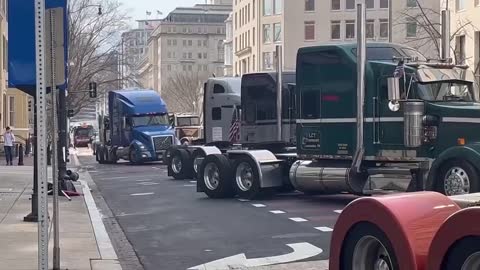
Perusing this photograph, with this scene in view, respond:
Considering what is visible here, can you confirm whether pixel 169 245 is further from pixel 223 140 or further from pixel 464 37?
pixel 464 37

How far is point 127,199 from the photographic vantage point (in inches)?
811

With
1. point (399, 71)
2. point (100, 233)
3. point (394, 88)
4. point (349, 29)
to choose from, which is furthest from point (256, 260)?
point (349, 29)

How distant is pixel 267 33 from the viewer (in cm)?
9100

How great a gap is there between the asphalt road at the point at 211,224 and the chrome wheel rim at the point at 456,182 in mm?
2103

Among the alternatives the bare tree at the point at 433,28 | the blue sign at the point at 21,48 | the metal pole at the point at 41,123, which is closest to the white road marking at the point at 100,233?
the blue sign at the point at 21,48

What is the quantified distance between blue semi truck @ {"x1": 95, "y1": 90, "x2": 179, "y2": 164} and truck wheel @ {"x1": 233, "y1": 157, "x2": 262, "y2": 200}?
64.4ft

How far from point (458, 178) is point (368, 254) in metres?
7.58

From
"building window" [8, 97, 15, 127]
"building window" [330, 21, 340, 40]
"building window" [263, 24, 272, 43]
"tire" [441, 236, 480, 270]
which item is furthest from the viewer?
"building window" [263, 24, 272, 43]

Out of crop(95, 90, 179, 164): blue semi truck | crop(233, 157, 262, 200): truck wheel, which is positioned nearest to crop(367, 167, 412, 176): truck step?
crop(233, 157, 262, 200): truck wheel

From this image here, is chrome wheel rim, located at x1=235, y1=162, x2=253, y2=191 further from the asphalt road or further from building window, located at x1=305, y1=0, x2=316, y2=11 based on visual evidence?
building window, located at x1=305, y1=0, x2=316, y2=11

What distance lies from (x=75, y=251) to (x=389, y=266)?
6257 millimetres

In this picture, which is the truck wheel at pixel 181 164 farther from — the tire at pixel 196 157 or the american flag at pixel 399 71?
the american flag at pixel 399 71

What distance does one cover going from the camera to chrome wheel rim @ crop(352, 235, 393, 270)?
668cm

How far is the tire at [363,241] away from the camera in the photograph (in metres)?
6.42
